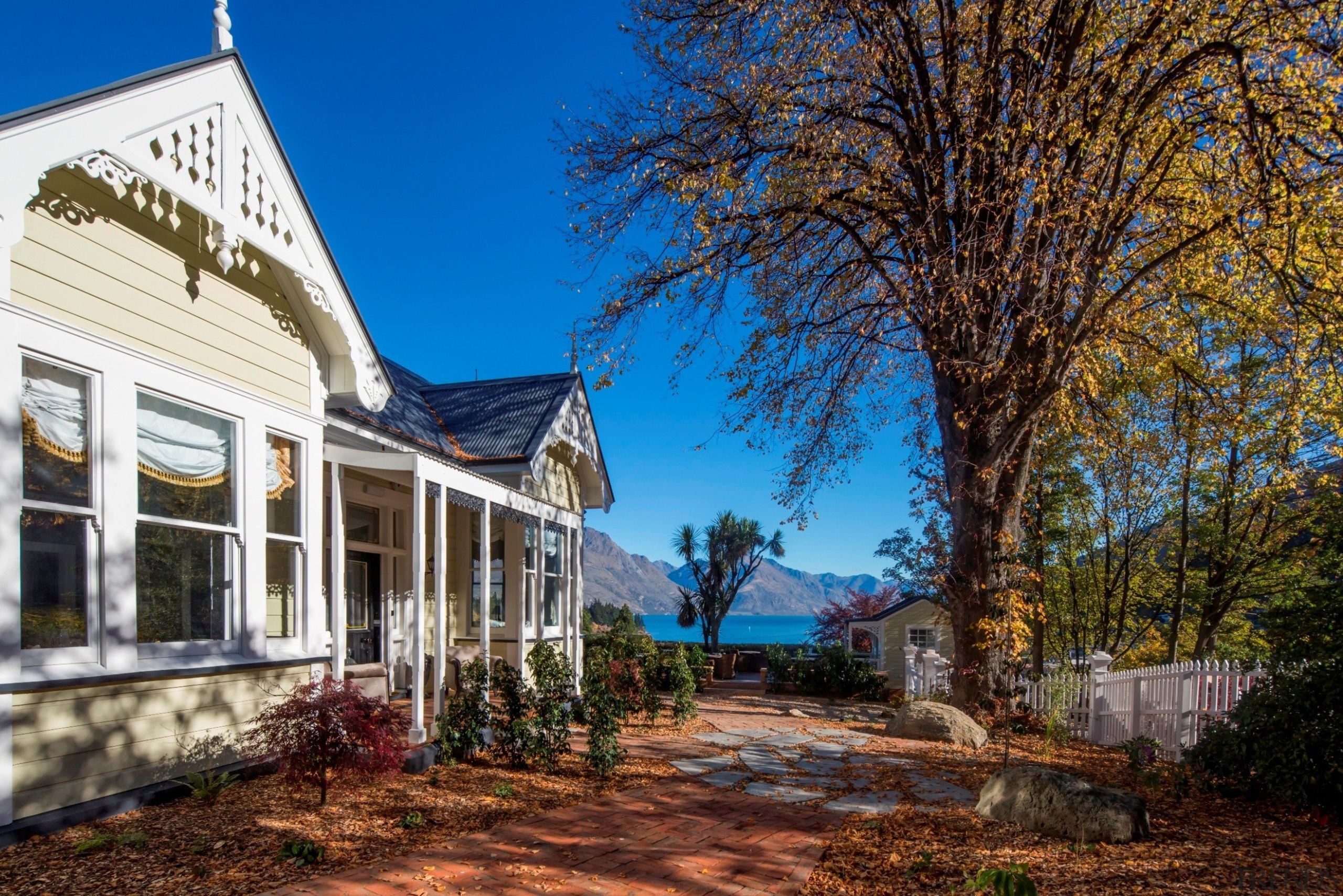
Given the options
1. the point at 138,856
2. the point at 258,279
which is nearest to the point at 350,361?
the point at 258,279

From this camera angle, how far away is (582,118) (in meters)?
11.4

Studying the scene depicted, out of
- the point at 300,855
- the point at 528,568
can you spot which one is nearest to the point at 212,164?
the point at 300,855

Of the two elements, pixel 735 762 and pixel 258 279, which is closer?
pixel 258 279

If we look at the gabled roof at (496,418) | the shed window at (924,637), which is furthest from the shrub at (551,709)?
the shed window at (924,637)

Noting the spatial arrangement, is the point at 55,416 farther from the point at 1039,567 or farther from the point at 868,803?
the point at 1039,567

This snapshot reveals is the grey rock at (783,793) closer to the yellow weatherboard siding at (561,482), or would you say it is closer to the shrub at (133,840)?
the shrub at (133,840)

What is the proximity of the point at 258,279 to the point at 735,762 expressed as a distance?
6.60 meters

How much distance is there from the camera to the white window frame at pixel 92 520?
16.5ft

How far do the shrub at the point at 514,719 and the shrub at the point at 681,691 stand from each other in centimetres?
343

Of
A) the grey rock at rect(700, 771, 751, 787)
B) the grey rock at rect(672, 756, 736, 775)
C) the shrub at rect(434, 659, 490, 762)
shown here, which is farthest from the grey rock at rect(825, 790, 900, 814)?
the shrub at rect(434, 659, 490, 762)

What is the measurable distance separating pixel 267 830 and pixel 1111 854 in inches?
210

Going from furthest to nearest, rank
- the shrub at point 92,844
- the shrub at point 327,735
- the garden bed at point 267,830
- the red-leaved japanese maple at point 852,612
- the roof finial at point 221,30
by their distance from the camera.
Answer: the red-leaved japanese maple at point 852,612, the roof finial at point 221,30, the shrub at point 327,735, the shrub at point 92,844, the garden bed at point 267,830

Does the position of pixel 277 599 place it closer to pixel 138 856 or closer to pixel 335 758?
pixel 335 758

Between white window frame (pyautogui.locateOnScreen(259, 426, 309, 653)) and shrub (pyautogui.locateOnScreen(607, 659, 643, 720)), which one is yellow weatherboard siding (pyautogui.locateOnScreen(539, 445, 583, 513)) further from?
white window frame (pyautogui.locateOnScreen(259, 426, 309, 653))
